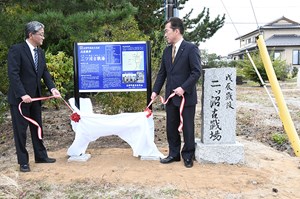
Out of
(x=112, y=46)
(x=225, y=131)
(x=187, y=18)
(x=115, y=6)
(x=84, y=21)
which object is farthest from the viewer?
(x=187, y=18)

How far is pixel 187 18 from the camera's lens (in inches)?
693

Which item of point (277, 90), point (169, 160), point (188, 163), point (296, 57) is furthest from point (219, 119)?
point (296, 57)

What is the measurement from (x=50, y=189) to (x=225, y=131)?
2.33m

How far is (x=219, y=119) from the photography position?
494cm

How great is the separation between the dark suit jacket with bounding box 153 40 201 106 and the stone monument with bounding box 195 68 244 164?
0.32 metres

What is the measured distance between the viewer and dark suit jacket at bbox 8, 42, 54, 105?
4438 millimetres

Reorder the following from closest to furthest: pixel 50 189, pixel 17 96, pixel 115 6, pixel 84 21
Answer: pixel 50 189 → pixel 17 96 → pixel 84 21 → pixel 115 6

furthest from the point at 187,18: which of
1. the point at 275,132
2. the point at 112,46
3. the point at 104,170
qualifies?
the point at 104,170

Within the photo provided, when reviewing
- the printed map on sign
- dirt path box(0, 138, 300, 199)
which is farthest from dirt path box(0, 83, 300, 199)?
the printed map on sign

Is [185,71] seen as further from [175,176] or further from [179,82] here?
[175,176]

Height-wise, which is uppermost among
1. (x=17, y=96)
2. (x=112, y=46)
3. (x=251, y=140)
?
(x=112, y=46)

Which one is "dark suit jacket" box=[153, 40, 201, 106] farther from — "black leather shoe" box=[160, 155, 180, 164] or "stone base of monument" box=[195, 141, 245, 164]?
"black leather shoe" box=[160, 155, 180, 164]

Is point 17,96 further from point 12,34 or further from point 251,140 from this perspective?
point 251,140

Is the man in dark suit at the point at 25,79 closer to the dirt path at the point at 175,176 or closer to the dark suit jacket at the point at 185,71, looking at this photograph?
the dirt path at the point at 175,176
